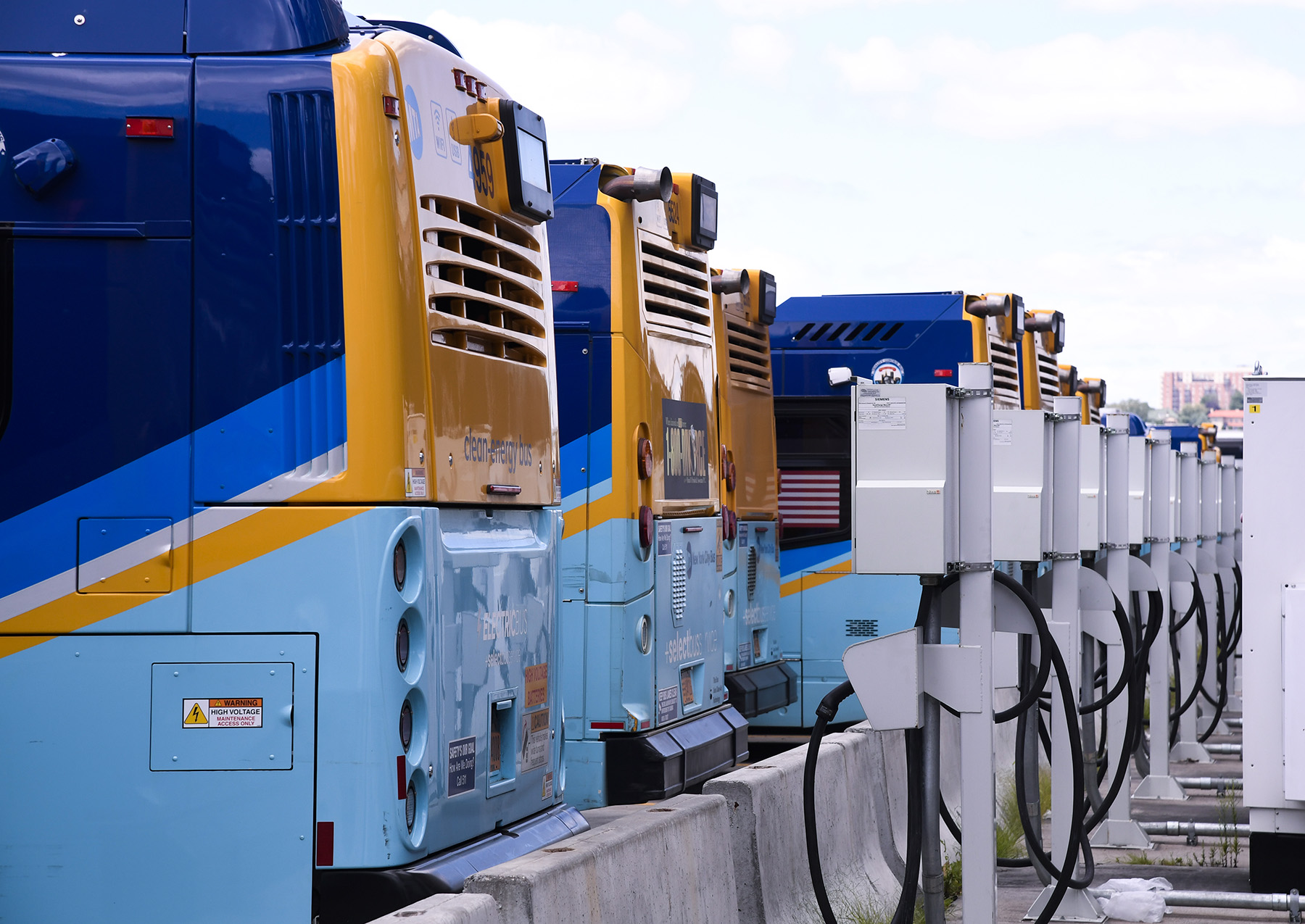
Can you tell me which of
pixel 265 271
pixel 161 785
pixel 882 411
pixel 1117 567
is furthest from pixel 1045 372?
pixel 161 785

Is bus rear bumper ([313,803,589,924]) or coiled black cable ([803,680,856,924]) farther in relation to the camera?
coiled black cable ([803,680,856,924])

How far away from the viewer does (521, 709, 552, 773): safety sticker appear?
6.31 meters

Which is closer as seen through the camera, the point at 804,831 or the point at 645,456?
the point at 804,831

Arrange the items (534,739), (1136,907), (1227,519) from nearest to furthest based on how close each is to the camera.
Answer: (534,739) < (1136,907) < (1227,519)

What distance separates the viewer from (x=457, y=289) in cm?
573

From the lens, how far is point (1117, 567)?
1059 cm

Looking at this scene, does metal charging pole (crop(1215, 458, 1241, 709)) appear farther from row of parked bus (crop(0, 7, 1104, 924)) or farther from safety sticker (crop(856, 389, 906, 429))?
row of parked bus (crop(0, 7, 1104, 924))

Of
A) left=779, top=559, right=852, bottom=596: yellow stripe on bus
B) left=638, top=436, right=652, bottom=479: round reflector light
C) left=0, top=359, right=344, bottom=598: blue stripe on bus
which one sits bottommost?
left=779, top=559, right=852, bottom=596: yellow stripe on bus

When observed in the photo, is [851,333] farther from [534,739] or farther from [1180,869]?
[534,739]

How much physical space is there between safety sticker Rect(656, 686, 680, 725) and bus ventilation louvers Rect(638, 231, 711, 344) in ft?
6.58

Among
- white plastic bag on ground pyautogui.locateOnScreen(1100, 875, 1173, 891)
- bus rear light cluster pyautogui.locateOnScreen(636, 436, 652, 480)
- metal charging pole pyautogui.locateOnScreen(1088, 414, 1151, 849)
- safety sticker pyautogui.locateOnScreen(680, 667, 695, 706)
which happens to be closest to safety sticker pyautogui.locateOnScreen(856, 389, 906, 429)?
A: bus rear light cluster pyautogui.locateOnScreen(636, 436, 652, 480)

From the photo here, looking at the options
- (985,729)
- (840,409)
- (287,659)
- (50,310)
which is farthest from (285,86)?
(840,409)

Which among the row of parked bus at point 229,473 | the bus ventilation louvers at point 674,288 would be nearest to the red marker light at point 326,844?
the row of parked bus at point 229,473

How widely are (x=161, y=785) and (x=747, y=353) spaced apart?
796 cm
